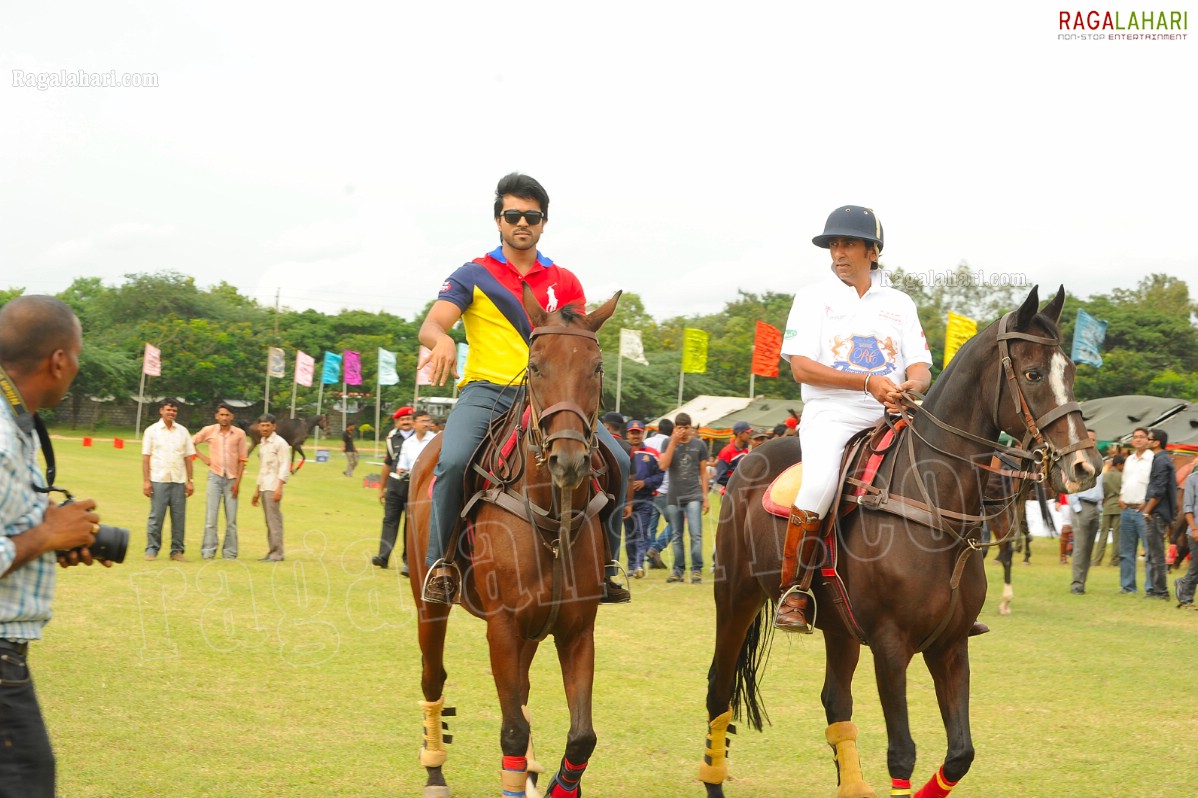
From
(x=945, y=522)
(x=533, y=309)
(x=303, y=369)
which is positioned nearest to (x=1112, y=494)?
(x=945, y=522)

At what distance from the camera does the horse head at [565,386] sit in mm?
5020

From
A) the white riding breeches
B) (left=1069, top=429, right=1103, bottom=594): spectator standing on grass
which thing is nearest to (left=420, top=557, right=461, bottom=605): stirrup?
the white riding breeches

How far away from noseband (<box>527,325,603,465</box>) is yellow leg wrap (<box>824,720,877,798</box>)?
235 cm

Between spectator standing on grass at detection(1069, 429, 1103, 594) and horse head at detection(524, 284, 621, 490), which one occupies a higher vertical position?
→ horse head at detection(524, 284, 621, 490)

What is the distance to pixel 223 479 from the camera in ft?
56.6

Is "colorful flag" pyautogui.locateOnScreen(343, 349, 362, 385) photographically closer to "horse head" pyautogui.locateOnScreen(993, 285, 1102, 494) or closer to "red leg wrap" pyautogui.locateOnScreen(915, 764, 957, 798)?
"red leg wrap" pyautogui.locateOnScreen(915, 764, 957, 798)

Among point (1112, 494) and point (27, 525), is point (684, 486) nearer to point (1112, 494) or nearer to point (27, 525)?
point (1112, 494)

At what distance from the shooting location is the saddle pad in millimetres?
6469

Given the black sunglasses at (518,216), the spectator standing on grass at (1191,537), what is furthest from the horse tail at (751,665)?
the spectator standing on grass at (1191,537)

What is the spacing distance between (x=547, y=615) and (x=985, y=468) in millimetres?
2411

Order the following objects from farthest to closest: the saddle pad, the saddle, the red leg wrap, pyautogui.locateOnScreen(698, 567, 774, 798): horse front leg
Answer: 1. pyautogui.locateOnScreen(698, 567, 774, 798): horse front leg
2. the saddle pad
3. the saddle
4. the red leg wrap

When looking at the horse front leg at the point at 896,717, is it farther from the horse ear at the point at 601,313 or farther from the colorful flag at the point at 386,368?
the colorful flag at the point at 386,368

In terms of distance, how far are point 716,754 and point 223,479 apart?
12542 mm

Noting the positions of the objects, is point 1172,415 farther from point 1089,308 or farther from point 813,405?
point 1089,308
